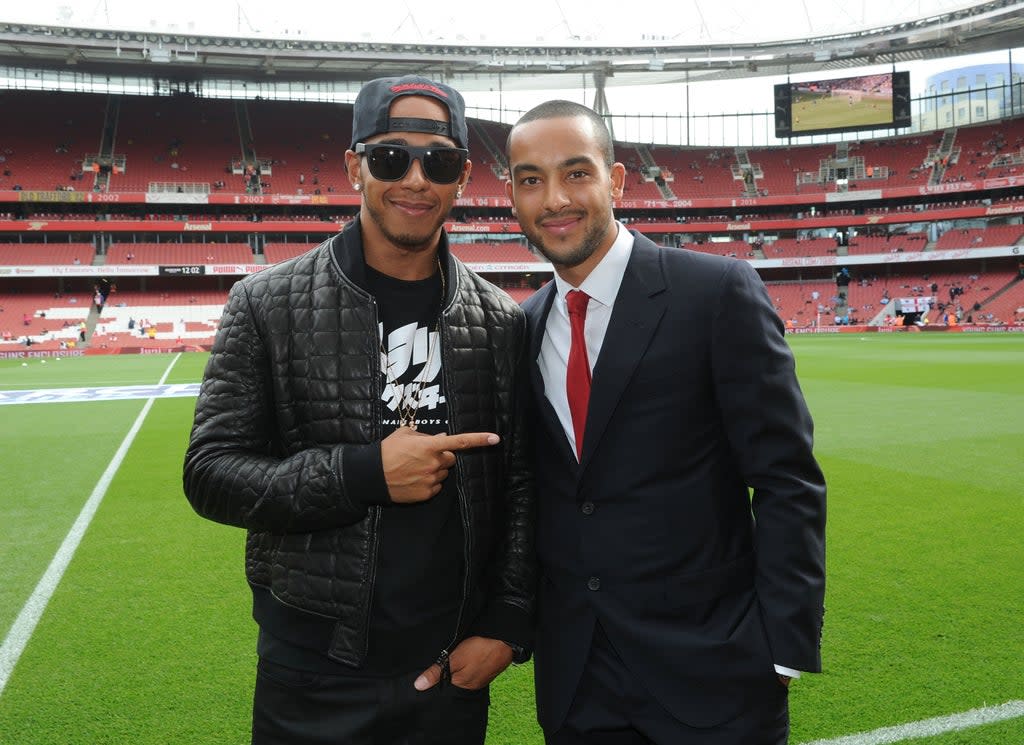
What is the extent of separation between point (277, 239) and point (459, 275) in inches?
2149

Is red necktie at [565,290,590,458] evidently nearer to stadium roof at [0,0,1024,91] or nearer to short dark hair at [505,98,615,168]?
short dark hair at [505,98,615,168]

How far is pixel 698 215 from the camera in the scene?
2477 inches

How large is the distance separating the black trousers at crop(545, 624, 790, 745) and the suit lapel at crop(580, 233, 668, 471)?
1.95ft

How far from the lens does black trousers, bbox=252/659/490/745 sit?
218cm

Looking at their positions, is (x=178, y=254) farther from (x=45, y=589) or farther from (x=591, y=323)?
(x=591, y=323)

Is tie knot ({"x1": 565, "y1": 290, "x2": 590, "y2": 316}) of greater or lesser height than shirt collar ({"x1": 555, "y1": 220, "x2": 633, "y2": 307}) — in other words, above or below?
below

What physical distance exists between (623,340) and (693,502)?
1.63 feet

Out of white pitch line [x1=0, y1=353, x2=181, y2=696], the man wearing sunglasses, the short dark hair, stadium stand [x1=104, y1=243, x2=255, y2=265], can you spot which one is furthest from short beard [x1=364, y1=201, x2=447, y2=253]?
stadium stand [x1=104, y1=243, x2=255, y2=265]

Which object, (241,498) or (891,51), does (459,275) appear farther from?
(891,51)

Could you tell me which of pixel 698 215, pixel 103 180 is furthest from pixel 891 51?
pixel 103 180

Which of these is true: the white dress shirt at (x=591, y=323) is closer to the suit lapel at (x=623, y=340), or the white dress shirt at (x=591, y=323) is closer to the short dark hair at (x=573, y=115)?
the suit lapel at (x=623, y=340)

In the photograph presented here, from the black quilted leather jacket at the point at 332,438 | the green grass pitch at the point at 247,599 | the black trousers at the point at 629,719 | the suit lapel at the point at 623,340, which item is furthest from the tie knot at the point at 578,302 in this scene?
the green grass pitch at the point at 247,599

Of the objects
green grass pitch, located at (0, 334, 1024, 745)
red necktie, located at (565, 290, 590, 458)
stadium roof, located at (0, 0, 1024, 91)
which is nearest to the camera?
red necktie, located at (565, 290, 590, 458)

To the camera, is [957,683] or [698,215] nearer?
[957,683]
